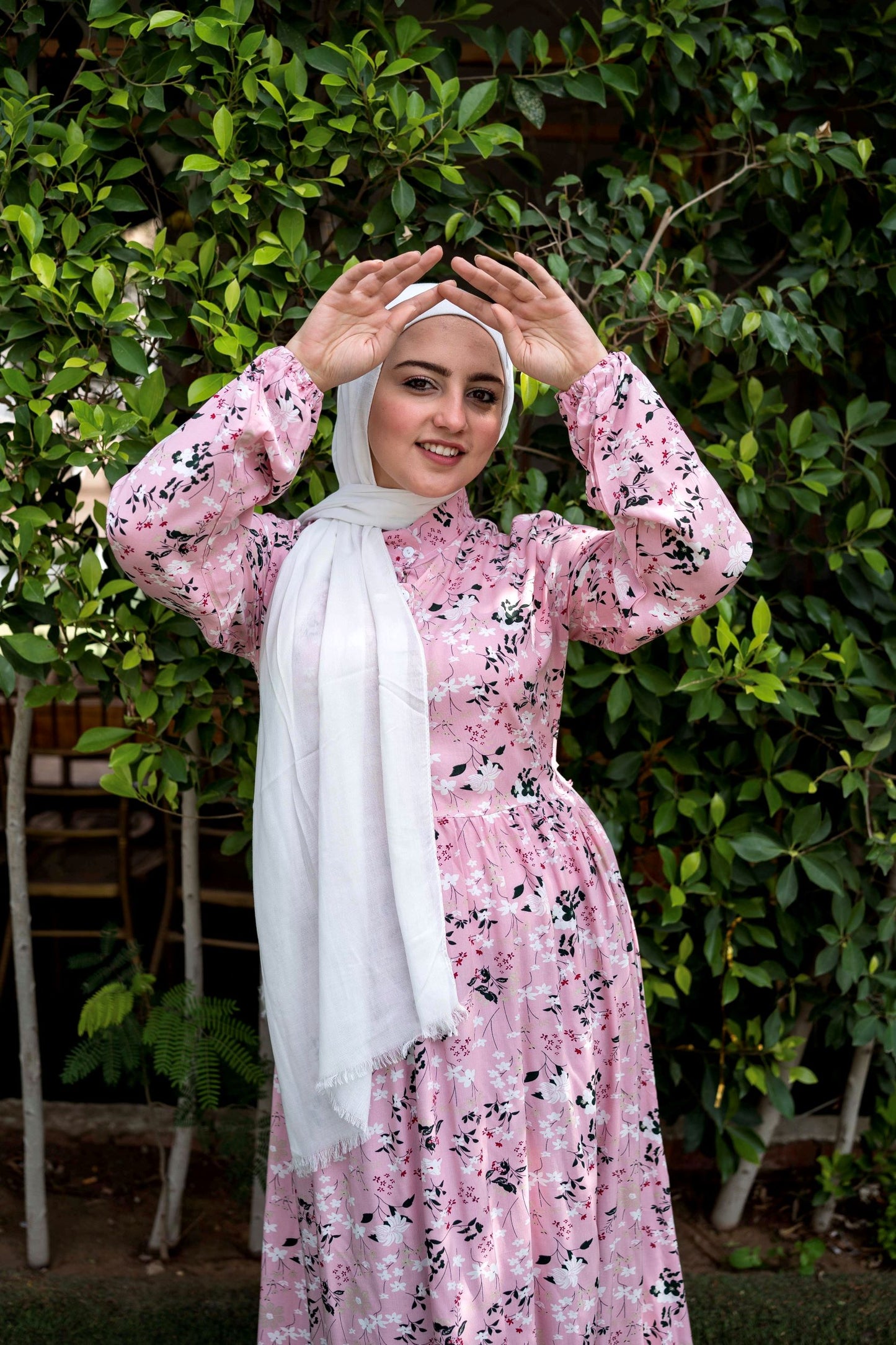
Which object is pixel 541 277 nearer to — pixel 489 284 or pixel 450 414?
pixel 489 284

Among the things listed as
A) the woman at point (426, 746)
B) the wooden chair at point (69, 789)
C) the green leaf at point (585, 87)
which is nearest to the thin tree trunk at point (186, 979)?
the wooden chair at point (69, 789)

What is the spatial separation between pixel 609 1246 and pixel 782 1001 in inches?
36.4

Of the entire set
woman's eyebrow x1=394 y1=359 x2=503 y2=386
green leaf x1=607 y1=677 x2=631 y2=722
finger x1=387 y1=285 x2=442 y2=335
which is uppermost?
finger x1=387 y1=285 x2=442 y2=335

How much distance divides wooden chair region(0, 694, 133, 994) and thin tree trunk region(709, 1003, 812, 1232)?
161cm

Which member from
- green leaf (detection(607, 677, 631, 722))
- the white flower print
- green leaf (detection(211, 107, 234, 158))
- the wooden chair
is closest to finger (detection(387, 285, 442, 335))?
green leaf (detection(211, 107, 234, 158))

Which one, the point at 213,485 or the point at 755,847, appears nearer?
the point at 213,485

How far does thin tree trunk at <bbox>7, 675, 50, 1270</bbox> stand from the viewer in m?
2.36

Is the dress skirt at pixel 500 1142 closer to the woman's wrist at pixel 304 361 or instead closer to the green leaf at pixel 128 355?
the woman's wrist at pixel 304 361

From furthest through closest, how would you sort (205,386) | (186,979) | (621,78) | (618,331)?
(186,979), (618,331), (621,78), (205,386)

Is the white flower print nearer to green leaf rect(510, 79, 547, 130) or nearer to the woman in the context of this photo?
the woman

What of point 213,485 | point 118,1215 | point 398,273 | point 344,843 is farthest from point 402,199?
point 118,1215

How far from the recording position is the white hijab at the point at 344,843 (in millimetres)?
1537

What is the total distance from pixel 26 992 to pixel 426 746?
1.27 meters

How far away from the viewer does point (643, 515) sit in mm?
1479
